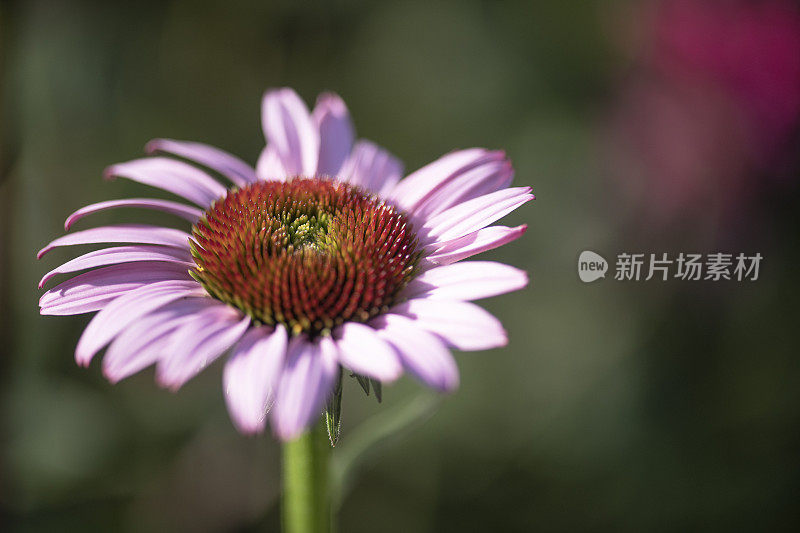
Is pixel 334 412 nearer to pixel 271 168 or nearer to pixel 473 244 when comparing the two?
pixel 473 244

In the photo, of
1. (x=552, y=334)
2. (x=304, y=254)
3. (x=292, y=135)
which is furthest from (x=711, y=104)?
(x=304, y=254)

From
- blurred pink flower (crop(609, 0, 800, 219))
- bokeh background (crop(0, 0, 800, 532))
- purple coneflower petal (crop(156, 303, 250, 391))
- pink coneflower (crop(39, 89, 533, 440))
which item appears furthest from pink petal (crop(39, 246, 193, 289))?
blurred pink flower (crop(609, 0, 800, 219))

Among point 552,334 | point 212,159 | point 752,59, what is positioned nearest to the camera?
point 212,159

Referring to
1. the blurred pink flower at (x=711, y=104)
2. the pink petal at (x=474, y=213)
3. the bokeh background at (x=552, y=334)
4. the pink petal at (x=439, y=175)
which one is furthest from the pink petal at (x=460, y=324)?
the blurred pink flower at (x=711, y=104)

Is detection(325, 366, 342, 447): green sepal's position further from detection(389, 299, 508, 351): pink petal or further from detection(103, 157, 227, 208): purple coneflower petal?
detection(103, 157, 227, 208): purple coneflower petal

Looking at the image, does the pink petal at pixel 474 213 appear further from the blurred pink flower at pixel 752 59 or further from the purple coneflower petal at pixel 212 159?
the blurred pink flower at pixel 752 59

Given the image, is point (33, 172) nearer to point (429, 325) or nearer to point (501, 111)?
point (501, 111)
